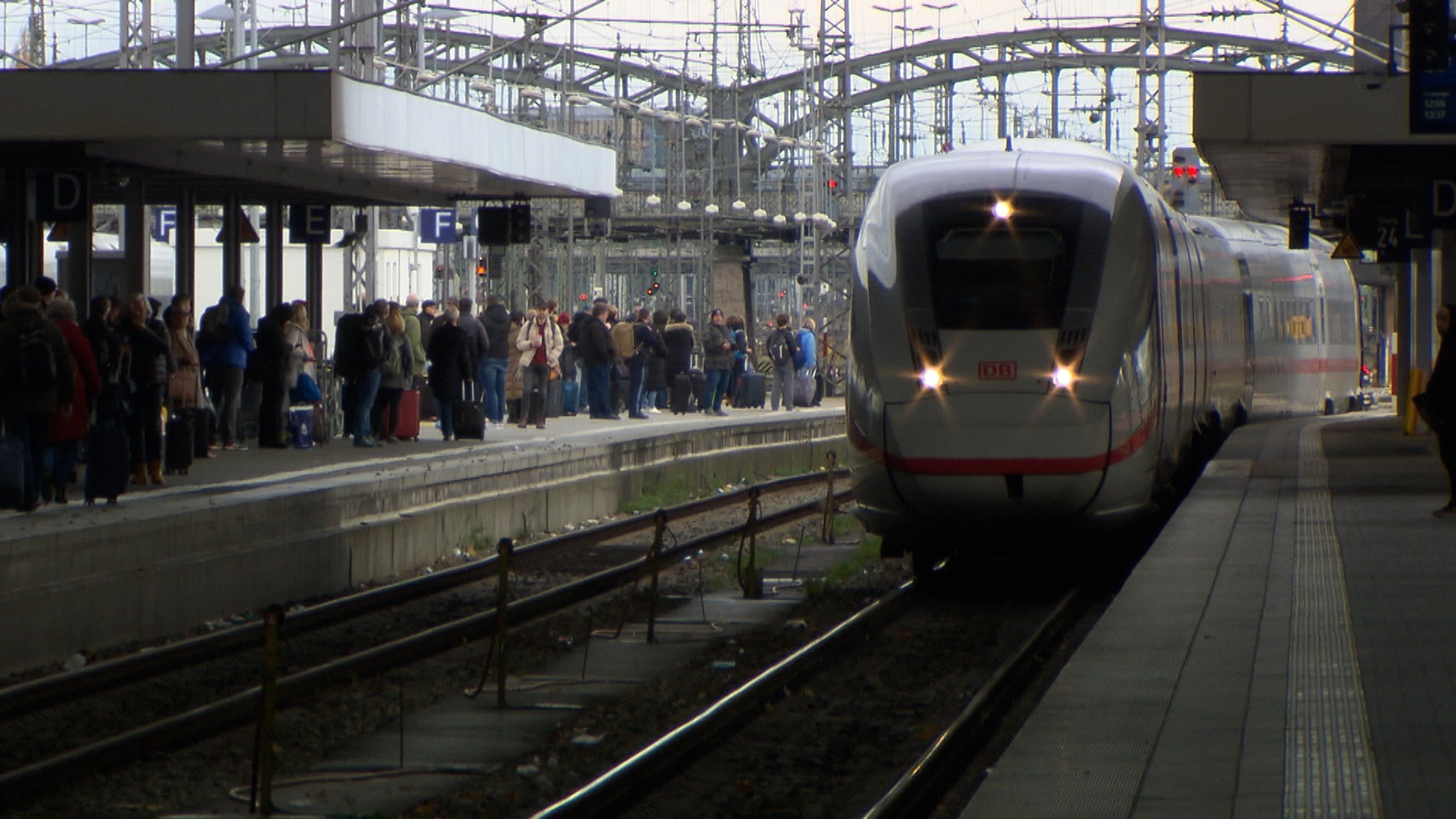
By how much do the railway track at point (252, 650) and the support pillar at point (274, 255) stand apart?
8326 millimetres

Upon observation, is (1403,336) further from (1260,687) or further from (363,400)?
(1260,687)

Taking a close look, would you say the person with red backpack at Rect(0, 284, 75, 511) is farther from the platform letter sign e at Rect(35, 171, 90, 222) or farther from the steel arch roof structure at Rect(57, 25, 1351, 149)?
the steel arch roof structure at Rect(57, 25, 1351, 149)

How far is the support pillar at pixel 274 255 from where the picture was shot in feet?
78.0

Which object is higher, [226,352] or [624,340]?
[624,340]

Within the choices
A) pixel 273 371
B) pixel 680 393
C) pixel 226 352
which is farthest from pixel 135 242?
pixel 680 393

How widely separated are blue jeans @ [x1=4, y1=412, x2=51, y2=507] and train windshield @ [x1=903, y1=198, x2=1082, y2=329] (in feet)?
19.2

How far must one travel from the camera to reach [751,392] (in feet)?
117

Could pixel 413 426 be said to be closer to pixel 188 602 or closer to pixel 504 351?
pixel 504 351

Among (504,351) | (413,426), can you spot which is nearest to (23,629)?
(413,426)

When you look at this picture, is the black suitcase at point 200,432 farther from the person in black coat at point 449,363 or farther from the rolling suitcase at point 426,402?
the rolling suitcase at point 426,402

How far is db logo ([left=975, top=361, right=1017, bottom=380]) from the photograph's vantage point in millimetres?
11852

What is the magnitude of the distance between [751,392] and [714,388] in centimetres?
442

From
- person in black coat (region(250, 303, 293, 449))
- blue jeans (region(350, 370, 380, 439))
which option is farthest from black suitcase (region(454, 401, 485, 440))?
person in black coat (region(250, 303, 293, 449))

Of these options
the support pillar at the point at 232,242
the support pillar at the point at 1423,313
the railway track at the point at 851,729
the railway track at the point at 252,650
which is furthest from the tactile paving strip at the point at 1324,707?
the support pillar at the point at 1423,313
